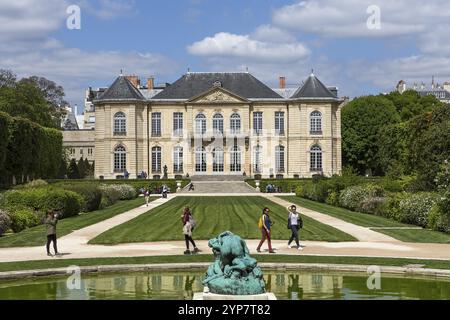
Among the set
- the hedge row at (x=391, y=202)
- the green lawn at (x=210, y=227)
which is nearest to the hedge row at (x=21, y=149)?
the green lawn at (x=210, y=227)

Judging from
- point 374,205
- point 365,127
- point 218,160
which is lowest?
point 374,205

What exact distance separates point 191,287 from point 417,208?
51.1 ft

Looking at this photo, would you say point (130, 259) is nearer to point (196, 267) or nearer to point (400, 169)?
point (196, 267)

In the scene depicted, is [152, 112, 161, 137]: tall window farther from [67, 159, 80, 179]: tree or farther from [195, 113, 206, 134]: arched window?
[67, 159, 80, 179]: tree

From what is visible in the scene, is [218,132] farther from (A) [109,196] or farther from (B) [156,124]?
(A) [109,196]

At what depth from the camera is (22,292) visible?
44.7ft

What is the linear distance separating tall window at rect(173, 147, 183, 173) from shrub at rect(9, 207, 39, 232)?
43687 mm

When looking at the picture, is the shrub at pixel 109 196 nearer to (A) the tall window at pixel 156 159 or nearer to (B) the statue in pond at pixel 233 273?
(A) the tall window at pixel 156 159

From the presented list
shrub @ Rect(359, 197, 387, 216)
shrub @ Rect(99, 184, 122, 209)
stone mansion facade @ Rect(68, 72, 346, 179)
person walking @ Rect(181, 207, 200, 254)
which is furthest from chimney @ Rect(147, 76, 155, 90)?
person walking @ Rect(181, 207, 200, 254)

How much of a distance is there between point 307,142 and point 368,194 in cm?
3554

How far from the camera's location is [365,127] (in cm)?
7238

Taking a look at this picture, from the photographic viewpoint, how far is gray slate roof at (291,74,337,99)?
231 ft

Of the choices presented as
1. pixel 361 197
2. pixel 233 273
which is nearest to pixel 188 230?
pixel 233 273
